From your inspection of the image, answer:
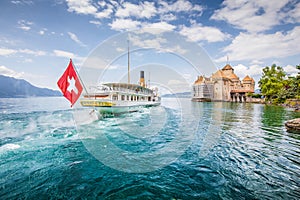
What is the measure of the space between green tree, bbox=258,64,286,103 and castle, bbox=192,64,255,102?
25.7m

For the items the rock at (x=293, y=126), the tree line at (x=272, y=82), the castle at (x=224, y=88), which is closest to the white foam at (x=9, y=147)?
the rock at (x=293, y=126)

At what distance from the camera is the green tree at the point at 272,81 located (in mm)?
48922

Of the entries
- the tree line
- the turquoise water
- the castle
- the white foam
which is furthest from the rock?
the castle

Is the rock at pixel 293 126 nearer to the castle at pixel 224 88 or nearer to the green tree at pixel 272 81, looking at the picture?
the green tree at pixel 272 81

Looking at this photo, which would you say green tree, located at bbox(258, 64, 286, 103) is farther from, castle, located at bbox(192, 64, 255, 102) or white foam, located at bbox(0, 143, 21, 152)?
white foam, located at bbox(0, 143, 21, 152)

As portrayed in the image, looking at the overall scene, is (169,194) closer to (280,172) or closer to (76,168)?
(76,168)

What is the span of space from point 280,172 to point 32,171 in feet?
29.5

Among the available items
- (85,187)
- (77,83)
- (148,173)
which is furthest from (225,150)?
(77,83)

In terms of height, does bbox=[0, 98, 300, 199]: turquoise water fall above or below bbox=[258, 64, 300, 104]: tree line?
below

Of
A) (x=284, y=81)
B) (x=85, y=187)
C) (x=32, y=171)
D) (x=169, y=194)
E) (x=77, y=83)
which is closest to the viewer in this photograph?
(x=169, y=194)

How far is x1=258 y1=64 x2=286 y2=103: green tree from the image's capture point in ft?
161

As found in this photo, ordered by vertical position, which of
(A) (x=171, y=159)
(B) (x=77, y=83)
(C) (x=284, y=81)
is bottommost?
(A) (x=171, y=159)

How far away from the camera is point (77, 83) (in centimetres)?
954

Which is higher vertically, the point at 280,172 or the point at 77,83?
the point at 77,83
